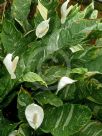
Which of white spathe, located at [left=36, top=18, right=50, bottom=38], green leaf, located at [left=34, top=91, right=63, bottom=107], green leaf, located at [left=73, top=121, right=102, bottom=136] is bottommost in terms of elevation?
green leaf, located at [left=73, top=121, right=102, bottom=136]

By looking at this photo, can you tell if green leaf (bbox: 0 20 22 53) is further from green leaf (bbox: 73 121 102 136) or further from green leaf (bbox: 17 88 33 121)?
green leaf (bbox: 73 121 102 136)

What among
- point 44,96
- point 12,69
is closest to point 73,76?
point 44,96

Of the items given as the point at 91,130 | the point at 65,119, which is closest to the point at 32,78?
the point at 65,119

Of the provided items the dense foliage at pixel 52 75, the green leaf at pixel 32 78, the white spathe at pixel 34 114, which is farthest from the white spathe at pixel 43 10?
the white spathe at pixel 34 114

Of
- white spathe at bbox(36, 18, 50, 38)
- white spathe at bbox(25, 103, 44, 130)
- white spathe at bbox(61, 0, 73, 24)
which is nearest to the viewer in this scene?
white spathe at bbox(25, 103, 44, 130)

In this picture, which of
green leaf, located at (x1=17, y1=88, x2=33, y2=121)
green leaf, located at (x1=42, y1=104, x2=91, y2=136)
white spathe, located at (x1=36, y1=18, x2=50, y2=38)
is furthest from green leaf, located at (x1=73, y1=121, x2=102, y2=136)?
white spathe, located at (x1=36, y1=18, x2=50, y2=38)

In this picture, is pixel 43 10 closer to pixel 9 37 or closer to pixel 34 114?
pixel 9 37

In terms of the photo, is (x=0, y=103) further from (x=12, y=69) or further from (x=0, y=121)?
(x=12, y=69)
